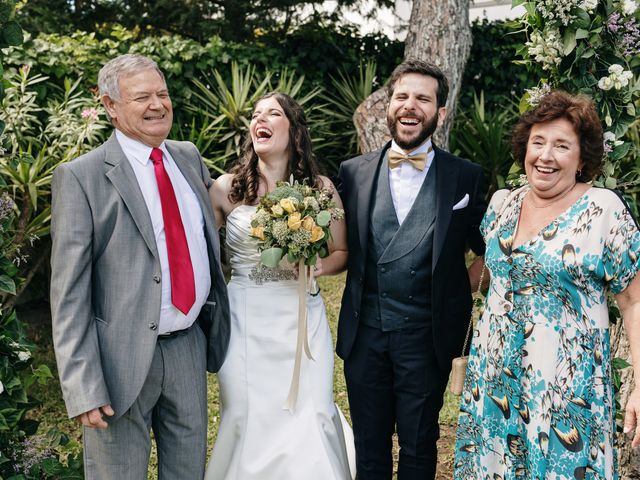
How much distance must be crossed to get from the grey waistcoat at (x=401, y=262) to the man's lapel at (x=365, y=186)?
33 millimetres

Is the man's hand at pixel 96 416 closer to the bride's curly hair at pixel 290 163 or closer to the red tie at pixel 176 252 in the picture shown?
the red tie at pixel 176 252

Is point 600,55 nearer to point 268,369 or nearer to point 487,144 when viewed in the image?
point 268,369

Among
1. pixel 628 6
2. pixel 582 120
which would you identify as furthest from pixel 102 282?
pixel 628 6

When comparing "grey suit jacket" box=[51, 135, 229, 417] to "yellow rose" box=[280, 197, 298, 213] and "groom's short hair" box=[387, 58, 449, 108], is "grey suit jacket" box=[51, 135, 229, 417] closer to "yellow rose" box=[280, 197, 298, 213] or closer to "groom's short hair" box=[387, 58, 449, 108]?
"yellow rose" box=[280, 197, 298, 213]

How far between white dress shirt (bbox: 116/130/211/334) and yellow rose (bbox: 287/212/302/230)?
397 millimetres

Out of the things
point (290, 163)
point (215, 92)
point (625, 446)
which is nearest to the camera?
point (290, 163)

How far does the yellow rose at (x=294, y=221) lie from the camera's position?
328 centimetres

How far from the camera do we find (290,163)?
12.6ft

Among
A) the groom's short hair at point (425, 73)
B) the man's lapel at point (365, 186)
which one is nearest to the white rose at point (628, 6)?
the groom's short hair at point (425, 73)

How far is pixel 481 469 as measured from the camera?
312 cm

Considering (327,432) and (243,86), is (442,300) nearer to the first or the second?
(327,432)

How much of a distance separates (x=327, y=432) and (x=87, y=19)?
9767mm

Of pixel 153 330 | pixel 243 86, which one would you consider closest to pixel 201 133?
pixel 243 86

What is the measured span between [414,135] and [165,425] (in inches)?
71.0
